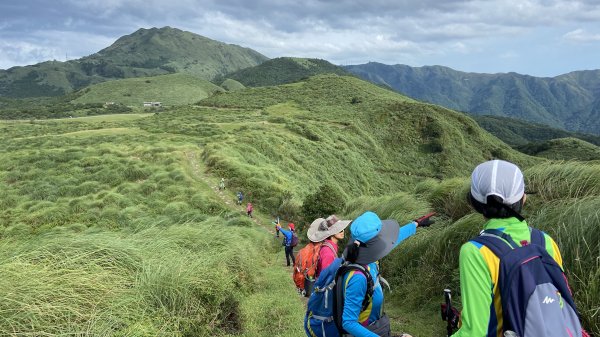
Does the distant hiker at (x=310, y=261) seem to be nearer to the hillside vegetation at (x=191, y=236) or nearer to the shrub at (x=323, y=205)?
the hillside vegetation at (x=191, y=236)

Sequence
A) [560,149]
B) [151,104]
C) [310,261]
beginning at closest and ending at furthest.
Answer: [310,261] → [560,149] → [151,104]

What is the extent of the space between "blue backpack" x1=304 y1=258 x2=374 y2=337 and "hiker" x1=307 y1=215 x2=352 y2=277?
0.97m

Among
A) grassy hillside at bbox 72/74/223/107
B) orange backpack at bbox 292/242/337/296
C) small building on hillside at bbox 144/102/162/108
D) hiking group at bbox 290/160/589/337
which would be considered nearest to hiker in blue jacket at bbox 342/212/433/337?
hiking group at bbox 290/160/589/337

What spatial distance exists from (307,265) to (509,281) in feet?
9.39

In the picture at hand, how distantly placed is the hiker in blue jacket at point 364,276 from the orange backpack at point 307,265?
1.20 m

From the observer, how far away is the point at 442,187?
9352mm

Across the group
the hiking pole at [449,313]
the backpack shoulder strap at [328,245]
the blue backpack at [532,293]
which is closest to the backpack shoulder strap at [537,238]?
the blue backpack at [532,293]

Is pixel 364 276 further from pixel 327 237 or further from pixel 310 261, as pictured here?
pixel 310 261

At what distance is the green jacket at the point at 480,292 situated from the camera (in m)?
2.17

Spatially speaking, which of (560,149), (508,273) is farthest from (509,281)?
(560,149)

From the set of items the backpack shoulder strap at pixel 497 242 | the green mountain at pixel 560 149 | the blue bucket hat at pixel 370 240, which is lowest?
the green mountain at pixel 560 149

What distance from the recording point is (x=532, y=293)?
2090 mm

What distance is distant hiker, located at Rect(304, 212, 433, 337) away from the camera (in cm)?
308

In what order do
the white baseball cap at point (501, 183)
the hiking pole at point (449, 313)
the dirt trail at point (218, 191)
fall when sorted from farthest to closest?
the dirt trail at point (218, 191) → the hiking pole at point (449, 313) → the white baseball cap at point (501, 183)
